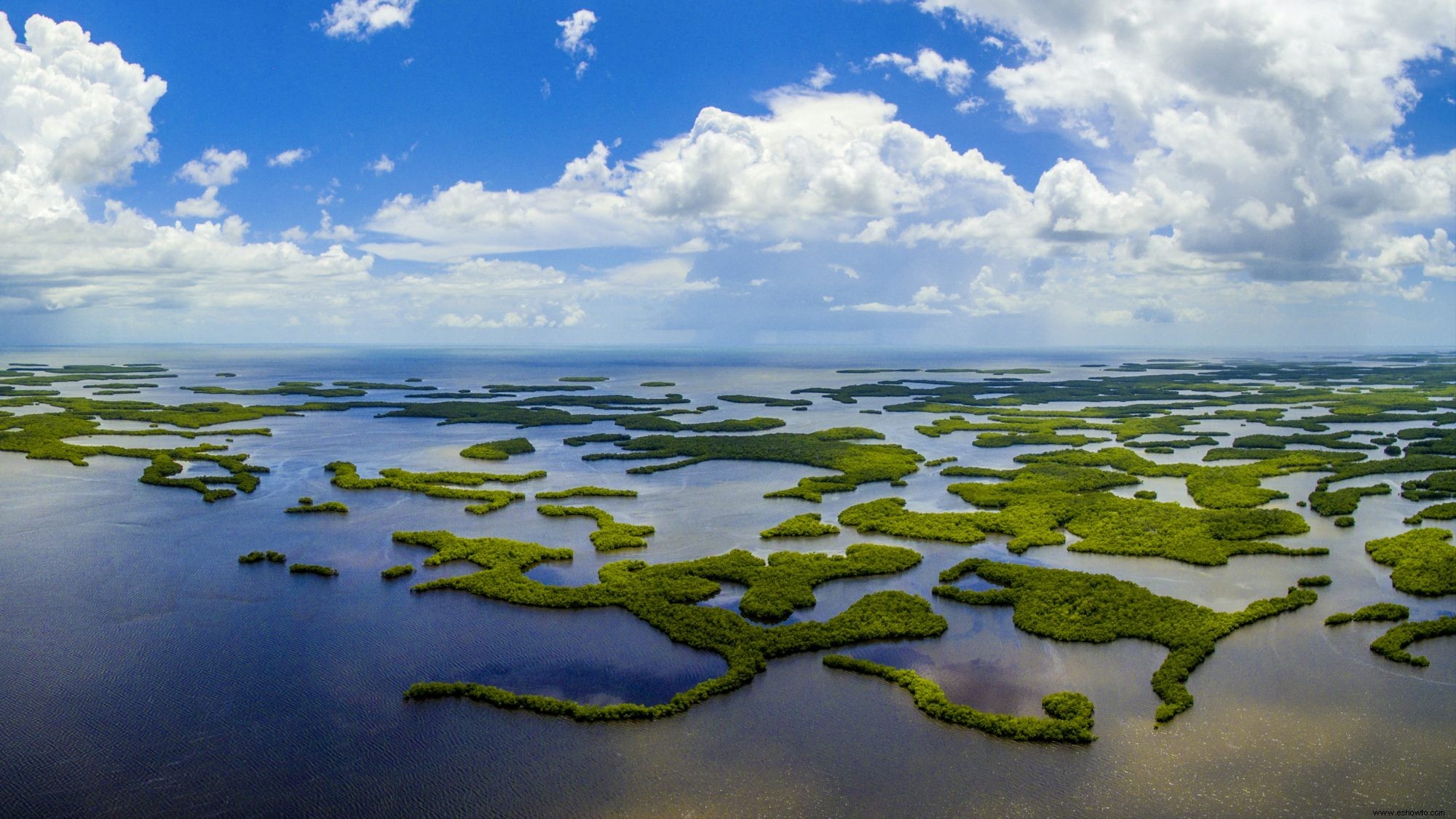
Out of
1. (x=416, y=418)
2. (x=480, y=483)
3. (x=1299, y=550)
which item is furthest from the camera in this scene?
(x=416, y=418)

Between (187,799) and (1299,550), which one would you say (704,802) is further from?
(1299,550)

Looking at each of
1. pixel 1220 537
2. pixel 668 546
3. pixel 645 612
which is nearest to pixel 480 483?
pixel 668 546

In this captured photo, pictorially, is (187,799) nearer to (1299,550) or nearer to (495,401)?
(1299,550)

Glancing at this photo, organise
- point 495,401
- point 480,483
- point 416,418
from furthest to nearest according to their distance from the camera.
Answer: point 495,401 < point 416,418 < point 480,483

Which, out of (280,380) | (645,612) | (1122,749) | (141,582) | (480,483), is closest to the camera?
(1122,749)

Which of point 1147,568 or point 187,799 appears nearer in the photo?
point 187,799

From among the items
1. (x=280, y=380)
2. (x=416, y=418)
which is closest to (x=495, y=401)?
(x=416, y=418)
